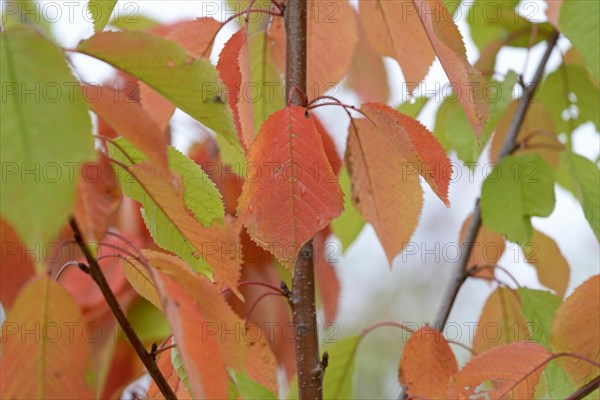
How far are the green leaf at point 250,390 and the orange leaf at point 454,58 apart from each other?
0.35m

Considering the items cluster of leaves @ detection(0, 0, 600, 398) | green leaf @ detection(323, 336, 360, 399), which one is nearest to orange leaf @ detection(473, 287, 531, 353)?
cluster of leaves @ detection(0, 0, 600, 398)

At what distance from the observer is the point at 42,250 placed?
0.53m

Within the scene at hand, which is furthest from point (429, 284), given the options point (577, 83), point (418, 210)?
point (418, 210)

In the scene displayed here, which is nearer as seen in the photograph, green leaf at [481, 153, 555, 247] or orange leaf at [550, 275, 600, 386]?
orange leaf at [550, 275, 600, 386]

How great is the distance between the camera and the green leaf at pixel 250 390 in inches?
32.5

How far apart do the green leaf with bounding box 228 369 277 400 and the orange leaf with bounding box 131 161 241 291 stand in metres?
0.23

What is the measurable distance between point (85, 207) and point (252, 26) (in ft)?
1.67

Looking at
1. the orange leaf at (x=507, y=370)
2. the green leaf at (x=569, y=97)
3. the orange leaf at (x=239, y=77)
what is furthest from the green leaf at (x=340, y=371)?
the green leaf at (x=569, y=97)

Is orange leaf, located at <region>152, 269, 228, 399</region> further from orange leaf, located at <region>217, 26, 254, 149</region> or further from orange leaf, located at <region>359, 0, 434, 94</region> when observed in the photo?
orange leaf, located at <region>359, 0, 434, 94</region>

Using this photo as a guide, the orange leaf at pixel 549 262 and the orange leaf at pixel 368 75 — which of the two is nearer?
the orange leaf at pixel 549 262

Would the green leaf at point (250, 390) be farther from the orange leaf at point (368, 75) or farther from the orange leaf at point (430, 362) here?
the orange leaf at point (368, 75)

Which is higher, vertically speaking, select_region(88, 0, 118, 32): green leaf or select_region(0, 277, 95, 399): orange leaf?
select_region(88, 0, 118, 32): green leaf

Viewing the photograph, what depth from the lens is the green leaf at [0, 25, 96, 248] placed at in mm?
399

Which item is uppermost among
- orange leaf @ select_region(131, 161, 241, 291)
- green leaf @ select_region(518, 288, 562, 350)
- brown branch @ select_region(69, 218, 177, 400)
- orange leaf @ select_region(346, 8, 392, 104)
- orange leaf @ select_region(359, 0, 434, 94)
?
orange leaf @ select_region(359, 0, 434, 94)
